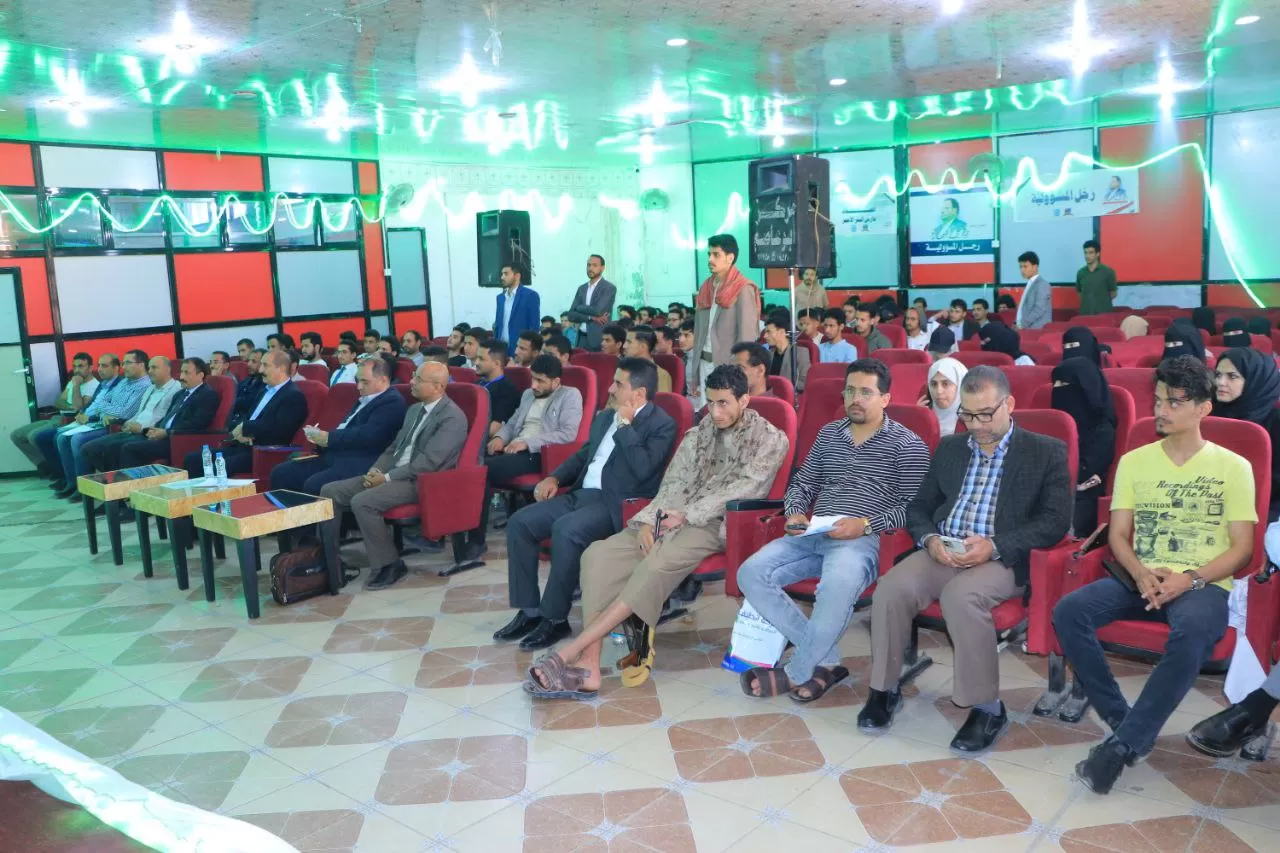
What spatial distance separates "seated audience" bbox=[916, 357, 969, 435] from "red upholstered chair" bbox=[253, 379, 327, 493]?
3577 millimetres

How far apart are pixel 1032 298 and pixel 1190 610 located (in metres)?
8.50

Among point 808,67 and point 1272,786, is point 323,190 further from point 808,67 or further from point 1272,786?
point 1272,786

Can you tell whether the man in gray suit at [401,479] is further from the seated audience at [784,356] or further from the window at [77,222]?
the window at [77,222]

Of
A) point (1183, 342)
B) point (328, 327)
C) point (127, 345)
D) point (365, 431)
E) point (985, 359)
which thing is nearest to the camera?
point (1183, 342)

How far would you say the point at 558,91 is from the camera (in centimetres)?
891

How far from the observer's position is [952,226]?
44.4 feet

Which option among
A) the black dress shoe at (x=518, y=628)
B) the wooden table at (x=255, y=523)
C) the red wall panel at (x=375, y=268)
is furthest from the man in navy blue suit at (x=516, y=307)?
the red wall panel at (x=375, y=268)

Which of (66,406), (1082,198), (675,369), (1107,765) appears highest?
(1082,198)

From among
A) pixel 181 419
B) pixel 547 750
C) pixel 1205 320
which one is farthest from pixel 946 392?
pixel 1205 320

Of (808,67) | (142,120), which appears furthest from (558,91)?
(142,120)

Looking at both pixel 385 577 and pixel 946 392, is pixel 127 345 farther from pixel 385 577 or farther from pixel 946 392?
pixel 946 392

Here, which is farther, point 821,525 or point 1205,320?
point 1205,320

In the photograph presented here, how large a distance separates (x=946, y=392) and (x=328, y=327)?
32.6 feet

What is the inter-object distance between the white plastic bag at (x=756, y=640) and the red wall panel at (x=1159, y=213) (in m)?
10.1
